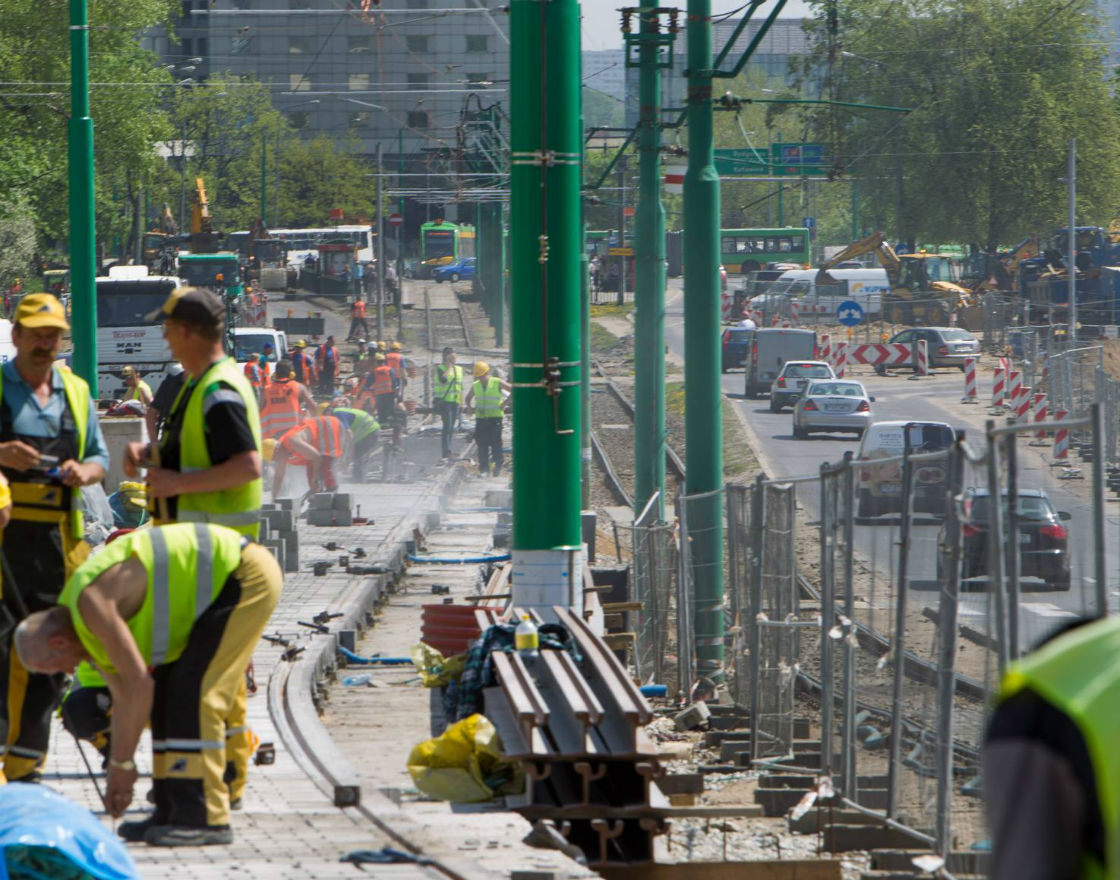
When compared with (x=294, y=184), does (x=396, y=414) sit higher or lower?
lower

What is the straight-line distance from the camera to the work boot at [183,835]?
5863mm

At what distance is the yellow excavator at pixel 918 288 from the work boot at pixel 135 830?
6070 cm

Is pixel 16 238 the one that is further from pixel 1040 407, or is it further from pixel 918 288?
pixel 918 288

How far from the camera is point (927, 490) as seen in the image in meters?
7.72

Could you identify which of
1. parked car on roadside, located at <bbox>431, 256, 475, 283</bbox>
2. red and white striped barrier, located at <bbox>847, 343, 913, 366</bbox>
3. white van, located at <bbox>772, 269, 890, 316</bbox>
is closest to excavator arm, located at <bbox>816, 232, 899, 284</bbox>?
white van, located at <bbox>772, 269, 890, 316</bbox>

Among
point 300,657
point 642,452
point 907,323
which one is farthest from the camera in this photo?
point 907,323

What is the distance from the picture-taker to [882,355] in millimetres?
52281

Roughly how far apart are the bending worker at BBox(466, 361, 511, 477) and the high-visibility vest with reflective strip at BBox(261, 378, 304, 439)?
490 cm

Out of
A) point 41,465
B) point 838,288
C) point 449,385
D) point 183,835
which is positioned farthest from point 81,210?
point 838,288

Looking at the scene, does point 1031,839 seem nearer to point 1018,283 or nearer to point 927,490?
point 927,490

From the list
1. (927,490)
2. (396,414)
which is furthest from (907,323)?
(927,490)

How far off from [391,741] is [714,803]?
6.57 ft

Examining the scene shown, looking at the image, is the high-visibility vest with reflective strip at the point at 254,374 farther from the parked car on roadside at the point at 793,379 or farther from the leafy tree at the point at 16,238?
the parked car on roadside at the point at 793,379

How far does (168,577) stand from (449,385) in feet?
86.5
